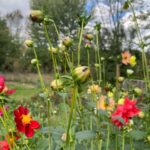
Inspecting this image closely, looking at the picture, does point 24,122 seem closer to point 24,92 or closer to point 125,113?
point 125,113

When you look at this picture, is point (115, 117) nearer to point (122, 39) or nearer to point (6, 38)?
point (122, 39)

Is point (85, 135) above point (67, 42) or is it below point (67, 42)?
below

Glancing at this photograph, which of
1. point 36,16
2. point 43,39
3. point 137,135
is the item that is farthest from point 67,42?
point 43,39

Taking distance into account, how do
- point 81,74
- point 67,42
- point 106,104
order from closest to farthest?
point 81,74, point 67,42, point 106,104

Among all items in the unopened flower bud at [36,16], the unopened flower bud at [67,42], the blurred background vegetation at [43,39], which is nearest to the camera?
the unopened flower bud at [36,16]

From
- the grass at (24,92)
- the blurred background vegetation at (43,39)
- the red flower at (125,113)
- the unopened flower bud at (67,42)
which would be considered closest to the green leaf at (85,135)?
the red flower at (125,113)

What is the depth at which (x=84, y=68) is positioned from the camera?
0.49 meters

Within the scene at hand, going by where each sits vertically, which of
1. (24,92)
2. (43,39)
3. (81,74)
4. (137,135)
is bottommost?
(24,92)

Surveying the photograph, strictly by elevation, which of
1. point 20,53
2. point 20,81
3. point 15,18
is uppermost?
point 15,18

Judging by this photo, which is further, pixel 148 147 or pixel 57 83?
pixel 148 147

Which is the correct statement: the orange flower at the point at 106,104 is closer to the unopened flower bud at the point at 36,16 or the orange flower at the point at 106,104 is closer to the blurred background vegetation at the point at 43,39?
the unopened flower bud at the point at 36,16

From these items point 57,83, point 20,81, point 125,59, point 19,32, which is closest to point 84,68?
point 57,83

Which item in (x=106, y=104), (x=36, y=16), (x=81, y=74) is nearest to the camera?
(x=81, y=74)

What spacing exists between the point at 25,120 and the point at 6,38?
1491cm
